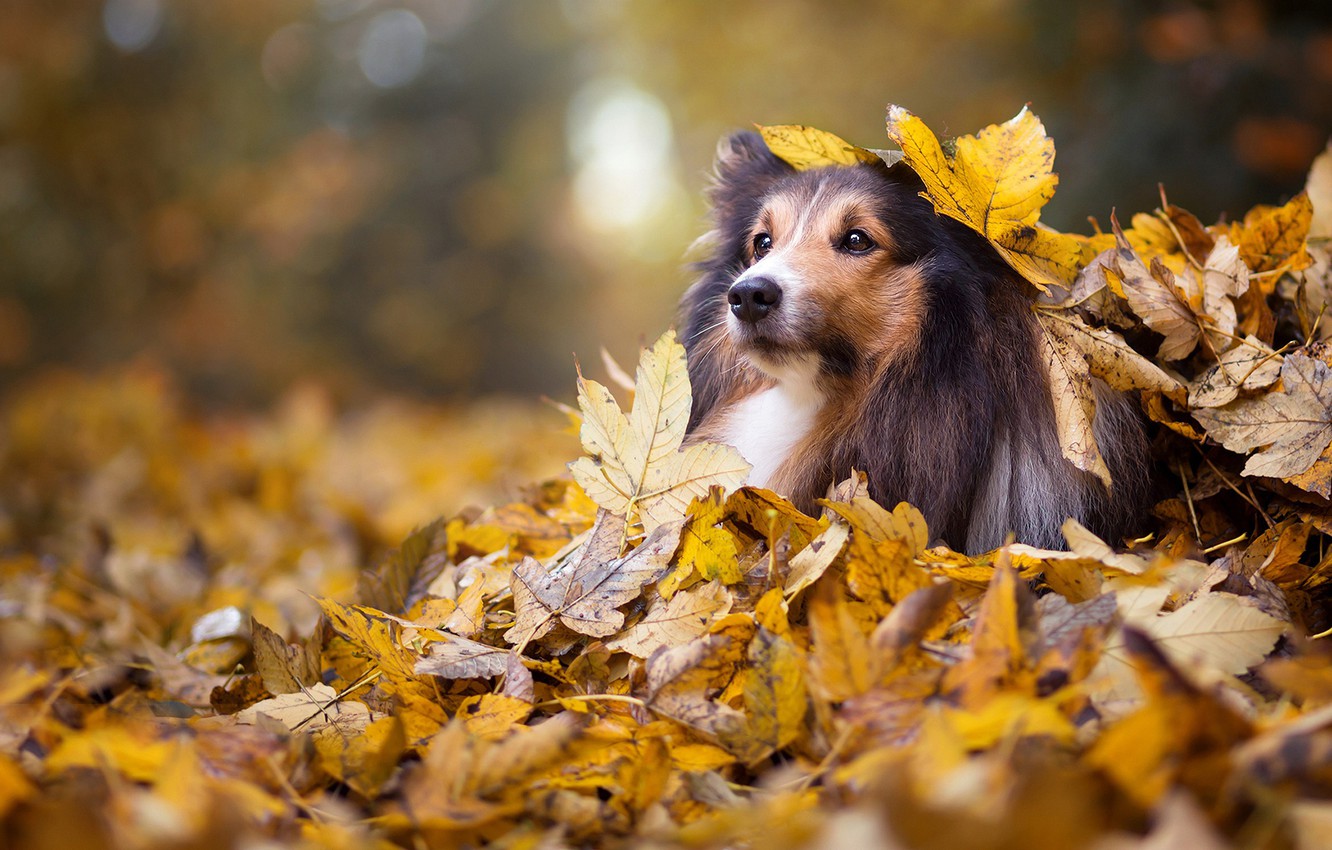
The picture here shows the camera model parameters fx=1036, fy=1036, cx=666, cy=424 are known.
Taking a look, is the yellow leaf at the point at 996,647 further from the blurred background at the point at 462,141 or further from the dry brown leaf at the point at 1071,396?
the blurred background at the point at 462,141

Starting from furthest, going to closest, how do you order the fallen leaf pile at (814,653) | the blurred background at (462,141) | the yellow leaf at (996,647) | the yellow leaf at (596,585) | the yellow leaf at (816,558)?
the blurred background at (462,141) → the yellow leaf at (596,585) → the yellow leaf at (816,558) → the yellow leaf at (996,647) → the fallen leaf pile at (814,653)

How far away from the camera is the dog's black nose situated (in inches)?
77.0

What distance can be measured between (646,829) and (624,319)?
46.0 ft

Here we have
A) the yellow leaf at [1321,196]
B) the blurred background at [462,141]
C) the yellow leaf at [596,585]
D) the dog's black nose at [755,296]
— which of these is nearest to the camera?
the yellow leaf at [596,585]

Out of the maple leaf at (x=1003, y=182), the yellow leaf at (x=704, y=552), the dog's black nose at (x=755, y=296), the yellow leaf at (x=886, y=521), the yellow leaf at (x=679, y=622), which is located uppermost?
the maple leaf at (x=1003, y=182)

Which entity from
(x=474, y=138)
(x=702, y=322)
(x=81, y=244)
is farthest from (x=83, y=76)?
(x=702, y=322)

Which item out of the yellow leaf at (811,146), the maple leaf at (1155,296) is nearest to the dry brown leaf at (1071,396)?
the maple leaf at (1155,296)

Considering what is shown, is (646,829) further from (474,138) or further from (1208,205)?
(474,138)

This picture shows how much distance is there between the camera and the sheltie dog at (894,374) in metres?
1.77

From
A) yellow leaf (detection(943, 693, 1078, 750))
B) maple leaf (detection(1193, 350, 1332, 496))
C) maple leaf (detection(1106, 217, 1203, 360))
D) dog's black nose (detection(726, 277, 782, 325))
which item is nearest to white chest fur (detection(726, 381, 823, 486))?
dog's black nose (detection(726, 277, 782, 325))

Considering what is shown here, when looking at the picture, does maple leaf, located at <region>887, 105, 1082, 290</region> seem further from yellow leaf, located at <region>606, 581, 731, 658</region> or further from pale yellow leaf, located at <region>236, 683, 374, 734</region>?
pale yellow leaf, located at <region>236, 683, 374, 734</region>

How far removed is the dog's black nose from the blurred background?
37 cm

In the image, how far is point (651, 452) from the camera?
1682mm

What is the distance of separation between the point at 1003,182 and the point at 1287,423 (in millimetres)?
578
